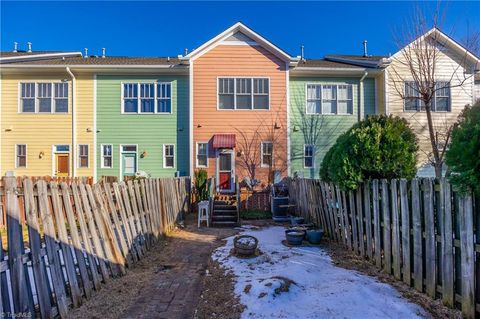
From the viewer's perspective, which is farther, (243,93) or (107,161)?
(107,161)

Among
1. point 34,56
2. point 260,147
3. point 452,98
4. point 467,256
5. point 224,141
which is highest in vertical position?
point 34,56

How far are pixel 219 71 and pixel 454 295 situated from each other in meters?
12.8

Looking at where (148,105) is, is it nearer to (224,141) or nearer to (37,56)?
(224,141)

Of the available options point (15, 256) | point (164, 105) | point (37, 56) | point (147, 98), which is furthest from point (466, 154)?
point (37, 56)

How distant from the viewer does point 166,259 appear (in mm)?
6172

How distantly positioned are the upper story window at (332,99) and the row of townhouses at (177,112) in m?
0.78

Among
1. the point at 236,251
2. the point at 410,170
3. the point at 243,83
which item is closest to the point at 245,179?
the point at 243,83

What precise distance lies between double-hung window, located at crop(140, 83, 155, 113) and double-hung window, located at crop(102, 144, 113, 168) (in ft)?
8.33

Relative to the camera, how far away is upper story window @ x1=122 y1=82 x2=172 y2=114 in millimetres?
14375

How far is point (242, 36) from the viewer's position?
46.6 feet

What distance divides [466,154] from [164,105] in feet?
43.5

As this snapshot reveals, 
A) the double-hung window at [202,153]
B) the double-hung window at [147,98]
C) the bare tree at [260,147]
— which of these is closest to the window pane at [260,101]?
the bare tree at [260,147]

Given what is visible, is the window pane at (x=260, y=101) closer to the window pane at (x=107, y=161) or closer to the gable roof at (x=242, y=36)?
the gable roof at (x=242, y=36)

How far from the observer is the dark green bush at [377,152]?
520 centimetres
